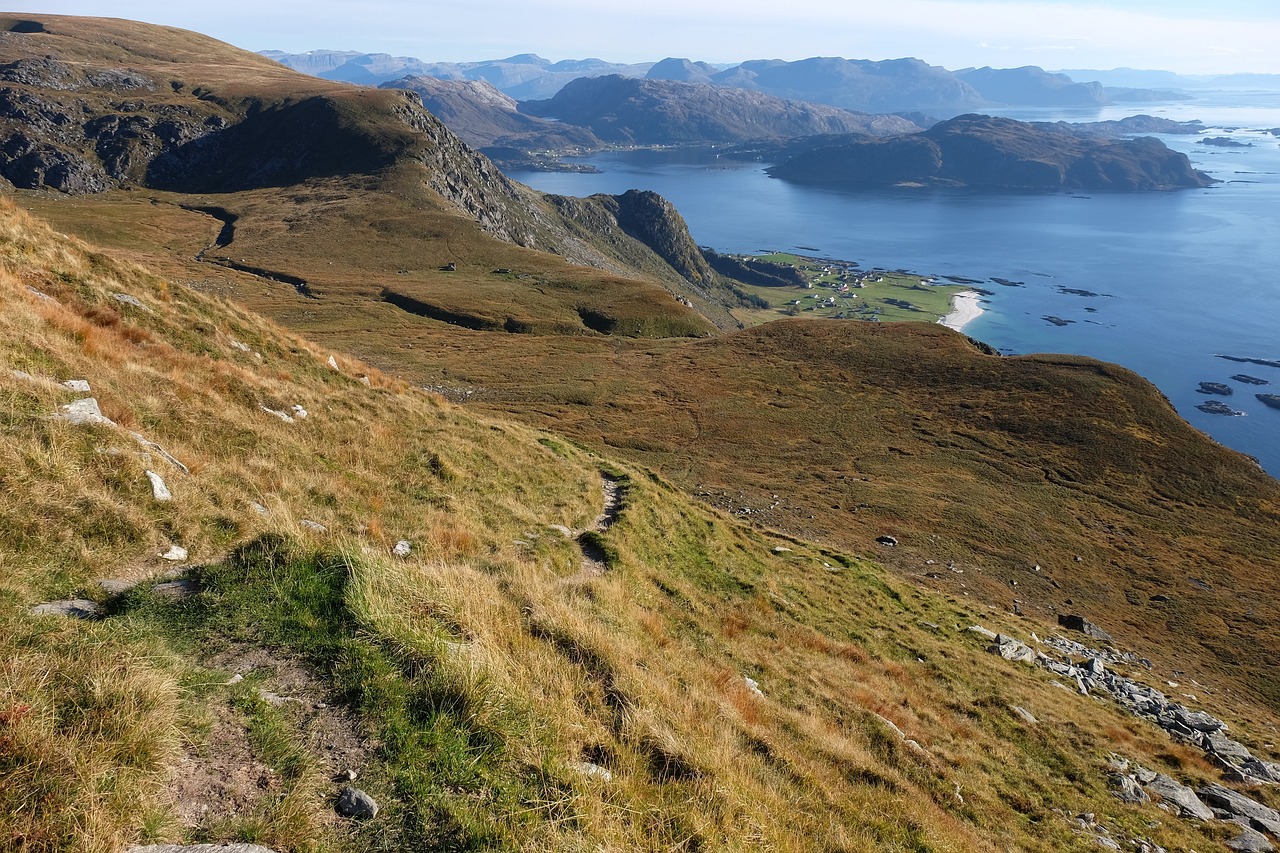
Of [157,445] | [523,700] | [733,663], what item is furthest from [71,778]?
[733,663]

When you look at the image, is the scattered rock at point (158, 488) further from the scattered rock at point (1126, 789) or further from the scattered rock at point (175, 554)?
the scattered rock at point (1126, 789)

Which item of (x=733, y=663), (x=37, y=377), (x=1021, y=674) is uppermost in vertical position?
(x=37, y=377)

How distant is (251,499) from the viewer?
11.1m

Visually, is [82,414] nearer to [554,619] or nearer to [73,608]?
[73,608]

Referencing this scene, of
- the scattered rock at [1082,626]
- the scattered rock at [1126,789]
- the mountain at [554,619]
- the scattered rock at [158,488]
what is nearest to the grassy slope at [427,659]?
the mountain at [554,619]

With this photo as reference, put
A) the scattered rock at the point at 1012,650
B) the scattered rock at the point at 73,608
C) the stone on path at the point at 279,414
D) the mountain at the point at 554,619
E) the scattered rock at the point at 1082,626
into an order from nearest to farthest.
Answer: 1. the mountain at the point at 554,619
2. the scattered rock at the point at 73,608
3. the stone on path at the point at 279,414
4. the scattered rock at the point at 1012,650
5. the scattered rock at the point at 1082,626

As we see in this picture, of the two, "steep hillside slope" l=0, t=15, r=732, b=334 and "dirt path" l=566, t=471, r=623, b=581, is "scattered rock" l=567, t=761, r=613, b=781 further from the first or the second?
"steep hillside slope" l=0, t=15, r=732, b=334

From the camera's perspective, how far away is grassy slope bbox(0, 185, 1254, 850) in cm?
506

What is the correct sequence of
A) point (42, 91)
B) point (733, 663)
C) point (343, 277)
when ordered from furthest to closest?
1. point (42, 91)
2. point (343, 277)
3. point (733, 663)

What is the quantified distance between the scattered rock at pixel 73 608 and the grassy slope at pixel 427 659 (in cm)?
21

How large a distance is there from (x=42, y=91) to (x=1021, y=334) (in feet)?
939

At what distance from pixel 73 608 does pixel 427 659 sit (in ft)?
13.1

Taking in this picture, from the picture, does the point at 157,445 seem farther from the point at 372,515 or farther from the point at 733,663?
the point at 733,663

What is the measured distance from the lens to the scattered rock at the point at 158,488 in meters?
9.51
